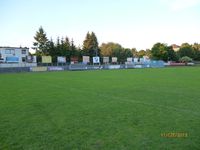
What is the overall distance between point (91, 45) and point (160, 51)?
25.4 meters

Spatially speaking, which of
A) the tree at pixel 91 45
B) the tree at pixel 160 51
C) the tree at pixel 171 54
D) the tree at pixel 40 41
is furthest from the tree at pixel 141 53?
the tree at pixel 40 41

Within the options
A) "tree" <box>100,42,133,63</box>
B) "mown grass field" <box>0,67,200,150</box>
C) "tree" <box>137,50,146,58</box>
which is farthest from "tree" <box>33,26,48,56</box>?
"mown grass field" <box>0,67,200,150</box>

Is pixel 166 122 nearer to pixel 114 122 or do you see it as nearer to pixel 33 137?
pixel 114 122

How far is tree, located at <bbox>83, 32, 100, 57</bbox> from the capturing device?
3189 inches

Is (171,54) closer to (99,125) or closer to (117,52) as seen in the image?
(117,52)

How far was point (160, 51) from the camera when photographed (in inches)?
3617

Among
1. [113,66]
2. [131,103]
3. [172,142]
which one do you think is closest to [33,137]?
[172,142]

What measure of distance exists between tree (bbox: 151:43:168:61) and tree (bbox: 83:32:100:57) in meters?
22.8

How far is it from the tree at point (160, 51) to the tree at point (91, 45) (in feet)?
74.8

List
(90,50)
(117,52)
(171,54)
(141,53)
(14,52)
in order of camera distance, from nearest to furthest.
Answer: (14,52), (90,50), (171,54), (117,52), (141,53)

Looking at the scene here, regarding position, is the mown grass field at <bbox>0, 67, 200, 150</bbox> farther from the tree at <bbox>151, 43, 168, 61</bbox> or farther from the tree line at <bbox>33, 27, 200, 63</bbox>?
the tree at <bbox>151, 43, 168, 61</bbox>

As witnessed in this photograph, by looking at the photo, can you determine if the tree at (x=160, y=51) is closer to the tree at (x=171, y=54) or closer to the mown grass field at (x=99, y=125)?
the tree at (x=171, y=54)

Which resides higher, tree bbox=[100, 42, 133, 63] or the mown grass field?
tree bbox=[100, 42, 133, 63]
